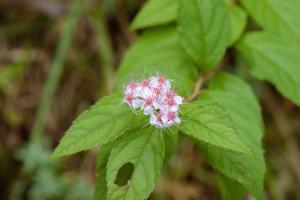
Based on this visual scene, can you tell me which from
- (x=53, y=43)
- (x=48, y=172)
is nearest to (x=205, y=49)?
(x=48, y=172)

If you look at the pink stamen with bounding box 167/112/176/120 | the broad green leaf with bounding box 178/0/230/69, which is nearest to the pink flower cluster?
the pink stamen with bounding box 167/112/176/120

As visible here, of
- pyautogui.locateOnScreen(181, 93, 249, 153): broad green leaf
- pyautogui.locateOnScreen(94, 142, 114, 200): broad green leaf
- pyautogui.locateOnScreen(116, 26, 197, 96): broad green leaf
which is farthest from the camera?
pyautogui.locateOnScreen(116, 26, 197, 96): broad green leaf

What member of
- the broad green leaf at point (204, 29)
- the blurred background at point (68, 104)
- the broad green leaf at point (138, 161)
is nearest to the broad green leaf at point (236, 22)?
the broad green leaf at point (204, 29)

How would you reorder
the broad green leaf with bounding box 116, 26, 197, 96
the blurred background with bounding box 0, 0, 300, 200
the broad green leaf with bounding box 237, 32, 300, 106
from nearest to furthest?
the broad green leaf with bounding box 116, 26, 197, 96, the broad green leaf with bounding box 237, 32, 300, 106, the blurred background with bounding box 0, 0, 300, 200

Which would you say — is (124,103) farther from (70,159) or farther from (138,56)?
(70,159)

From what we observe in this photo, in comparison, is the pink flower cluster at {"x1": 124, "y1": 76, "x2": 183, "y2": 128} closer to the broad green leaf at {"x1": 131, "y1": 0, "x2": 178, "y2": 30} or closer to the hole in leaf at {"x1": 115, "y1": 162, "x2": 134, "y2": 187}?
the hole in leaf at {"x1": 115, "y1": 162, "x2": 134, "y2": 187}

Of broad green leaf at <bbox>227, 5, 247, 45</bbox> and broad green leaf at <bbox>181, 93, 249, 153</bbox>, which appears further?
broad green leaf at <bbox>227, 5, 247, 45</bbox>

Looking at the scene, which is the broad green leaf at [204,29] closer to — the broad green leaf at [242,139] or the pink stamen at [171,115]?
the broad green leaf at [242,139]
